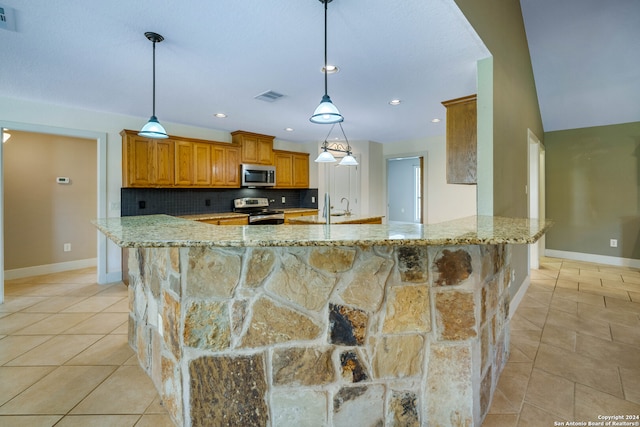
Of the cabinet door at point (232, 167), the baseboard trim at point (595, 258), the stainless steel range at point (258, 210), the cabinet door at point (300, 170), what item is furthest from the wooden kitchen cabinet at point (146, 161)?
the baseboard trim at point (595, 258)

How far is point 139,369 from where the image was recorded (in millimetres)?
2146

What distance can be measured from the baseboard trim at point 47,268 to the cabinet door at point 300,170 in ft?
12.1

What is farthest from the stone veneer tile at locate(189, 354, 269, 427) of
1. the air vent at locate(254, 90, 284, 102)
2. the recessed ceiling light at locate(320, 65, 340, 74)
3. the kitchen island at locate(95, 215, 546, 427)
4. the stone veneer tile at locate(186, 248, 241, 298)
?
the air vent at locate(254, 90, 284, 102)

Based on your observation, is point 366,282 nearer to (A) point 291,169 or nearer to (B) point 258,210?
(B) point 258,210

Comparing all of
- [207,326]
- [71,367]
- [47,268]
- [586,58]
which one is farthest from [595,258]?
[47,268]

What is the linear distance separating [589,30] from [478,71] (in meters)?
1.89

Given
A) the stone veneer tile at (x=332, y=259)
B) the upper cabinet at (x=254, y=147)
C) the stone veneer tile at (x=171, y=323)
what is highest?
the upper cabinet at (x=254, y=147)

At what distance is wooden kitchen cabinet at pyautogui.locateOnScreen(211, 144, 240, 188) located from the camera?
508cm

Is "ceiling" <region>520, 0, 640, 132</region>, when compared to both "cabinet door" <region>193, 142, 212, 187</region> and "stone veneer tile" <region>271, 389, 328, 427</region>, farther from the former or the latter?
"cabinet door" <region>193, 142, 212, 187</region>

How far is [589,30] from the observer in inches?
133

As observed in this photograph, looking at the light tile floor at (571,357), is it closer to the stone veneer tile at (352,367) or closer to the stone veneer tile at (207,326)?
the stone veneer tile at (352,367)

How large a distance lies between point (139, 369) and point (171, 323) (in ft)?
3.02

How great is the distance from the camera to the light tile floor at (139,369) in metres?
1.74

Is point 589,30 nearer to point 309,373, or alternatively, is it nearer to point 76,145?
point 309,373
